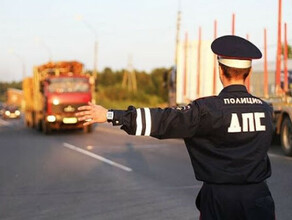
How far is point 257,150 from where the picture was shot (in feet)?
10.5

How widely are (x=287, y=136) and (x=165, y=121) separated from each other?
10555mm

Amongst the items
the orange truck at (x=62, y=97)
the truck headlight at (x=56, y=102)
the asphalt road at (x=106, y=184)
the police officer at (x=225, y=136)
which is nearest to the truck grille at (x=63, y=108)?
the orange truck at (x=62, y=97)

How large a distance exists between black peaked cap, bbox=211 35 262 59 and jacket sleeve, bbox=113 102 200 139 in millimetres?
361

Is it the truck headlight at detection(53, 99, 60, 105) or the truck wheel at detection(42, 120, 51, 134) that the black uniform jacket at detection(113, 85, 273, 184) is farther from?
the truck wheel at detection(42, 120, 51, 134)

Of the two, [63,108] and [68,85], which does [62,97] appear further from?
[68,85]

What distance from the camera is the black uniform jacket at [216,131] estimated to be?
3107 millimetres

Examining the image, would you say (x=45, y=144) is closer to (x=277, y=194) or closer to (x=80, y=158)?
(x=80, y=158)

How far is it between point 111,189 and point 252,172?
619cm

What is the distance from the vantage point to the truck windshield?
23750 millimetres

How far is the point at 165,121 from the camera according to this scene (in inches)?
123

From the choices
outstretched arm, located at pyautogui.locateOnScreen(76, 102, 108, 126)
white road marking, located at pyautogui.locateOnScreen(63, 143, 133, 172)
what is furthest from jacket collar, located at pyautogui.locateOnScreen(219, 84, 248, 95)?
white road marking, located at pyautogui.locateOnScreen(63, 143, 133, 172)

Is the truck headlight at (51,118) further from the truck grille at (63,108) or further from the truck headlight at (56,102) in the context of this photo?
the truck headlight at (56,102)

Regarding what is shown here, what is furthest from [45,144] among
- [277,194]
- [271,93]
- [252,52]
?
[252,52]

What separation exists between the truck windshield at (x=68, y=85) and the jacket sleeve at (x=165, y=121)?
68.2ft
